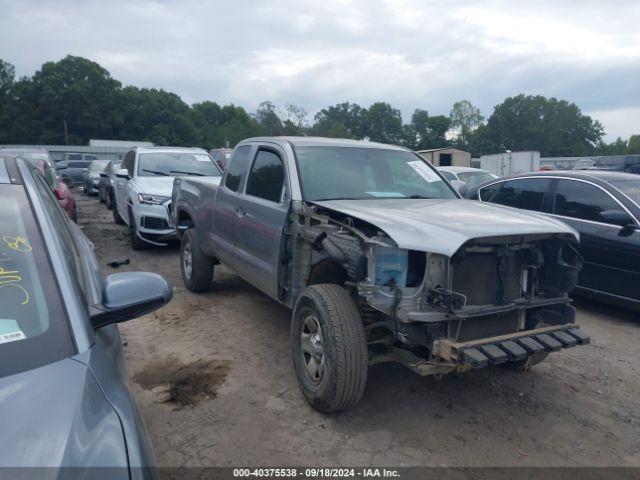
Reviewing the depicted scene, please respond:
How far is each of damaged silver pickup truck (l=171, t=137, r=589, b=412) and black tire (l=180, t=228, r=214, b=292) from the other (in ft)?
5.57

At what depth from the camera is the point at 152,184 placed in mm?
9164

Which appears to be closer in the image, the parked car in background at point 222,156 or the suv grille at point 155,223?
the suv grille at point 155,223

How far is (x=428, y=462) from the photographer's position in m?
3.17

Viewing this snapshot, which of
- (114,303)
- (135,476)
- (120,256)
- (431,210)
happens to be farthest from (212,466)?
(120,256)

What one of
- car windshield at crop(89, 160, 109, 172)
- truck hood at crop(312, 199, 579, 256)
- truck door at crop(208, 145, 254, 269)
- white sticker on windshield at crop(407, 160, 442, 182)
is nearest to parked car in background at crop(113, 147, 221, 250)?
truck door at crop(208, 145, 254, 269)

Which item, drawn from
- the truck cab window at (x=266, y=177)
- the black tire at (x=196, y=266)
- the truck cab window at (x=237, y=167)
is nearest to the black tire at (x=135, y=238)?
the black tire at (x=196, y=266)

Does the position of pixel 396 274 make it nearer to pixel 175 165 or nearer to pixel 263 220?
pixel 263 220

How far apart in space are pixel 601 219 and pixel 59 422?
6041 mm

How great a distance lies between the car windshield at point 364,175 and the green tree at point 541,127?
3249 inches

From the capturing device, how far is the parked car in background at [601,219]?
18.3 ft

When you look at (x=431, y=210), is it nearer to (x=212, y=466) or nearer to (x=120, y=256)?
(x=212, y=466)

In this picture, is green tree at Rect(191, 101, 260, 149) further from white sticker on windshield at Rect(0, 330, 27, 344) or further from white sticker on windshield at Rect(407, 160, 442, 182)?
white sticker on windshield at Rect(0, 330, 27, 344)

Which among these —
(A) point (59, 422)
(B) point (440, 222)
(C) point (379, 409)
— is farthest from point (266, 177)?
(A) point (59, 422)

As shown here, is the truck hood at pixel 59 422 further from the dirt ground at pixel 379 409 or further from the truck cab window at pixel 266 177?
the truck cab window at pixel 266 177
